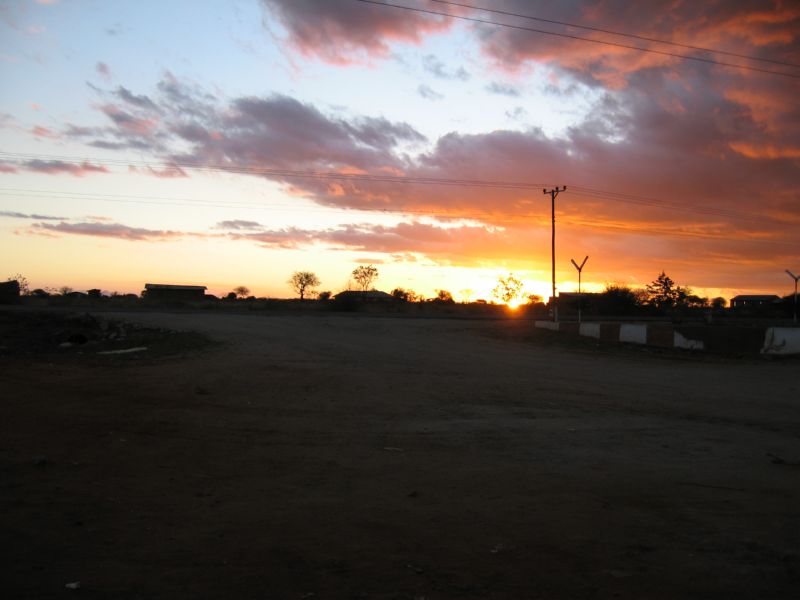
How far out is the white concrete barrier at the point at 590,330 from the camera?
2552cm

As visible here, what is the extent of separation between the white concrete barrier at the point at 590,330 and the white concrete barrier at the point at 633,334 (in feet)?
3.09

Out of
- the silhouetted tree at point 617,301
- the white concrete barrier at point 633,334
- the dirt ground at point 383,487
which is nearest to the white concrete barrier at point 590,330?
the white concrete barrier at point 633,334

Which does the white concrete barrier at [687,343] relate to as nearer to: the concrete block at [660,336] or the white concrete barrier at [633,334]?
the concrete block at [660,336]

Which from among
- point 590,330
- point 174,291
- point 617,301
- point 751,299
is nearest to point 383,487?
point 590,330

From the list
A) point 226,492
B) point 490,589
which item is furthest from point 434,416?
point 490,589

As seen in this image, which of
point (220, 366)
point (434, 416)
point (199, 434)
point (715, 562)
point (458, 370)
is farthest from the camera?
point (458, 370)

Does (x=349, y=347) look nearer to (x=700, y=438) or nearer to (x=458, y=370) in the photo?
(x=458, y=370)

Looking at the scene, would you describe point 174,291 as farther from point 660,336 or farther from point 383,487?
point 383,487

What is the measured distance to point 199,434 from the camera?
824 cm

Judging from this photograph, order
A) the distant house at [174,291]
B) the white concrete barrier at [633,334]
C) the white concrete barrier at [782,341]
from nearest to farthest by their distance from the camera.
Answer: the white concrete barrier at [782,341] < the white concrete barrier at [633,334] < the distant house at [174,291]

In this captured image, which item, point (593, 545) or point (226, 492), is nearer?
point (593, 545)

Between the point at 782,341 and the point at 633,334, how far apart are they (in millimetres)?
5314

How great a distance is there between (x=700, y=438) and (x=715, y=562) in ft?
15.6

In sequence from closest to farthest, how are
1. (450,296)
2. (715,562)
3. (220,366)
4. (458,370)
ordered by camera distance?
(715,562), (220,366), (458,370), (450,296)
